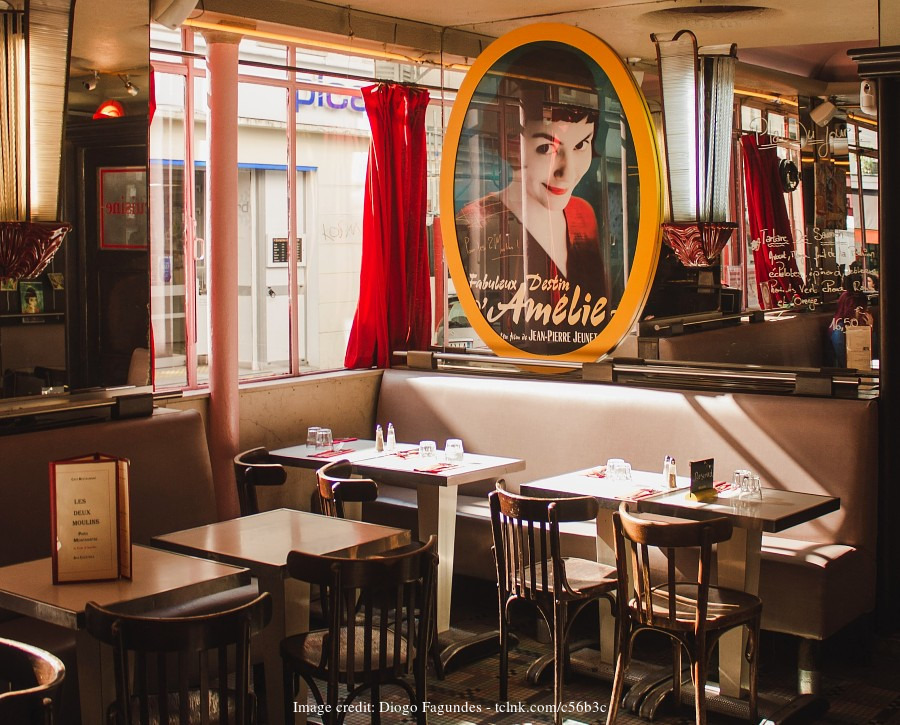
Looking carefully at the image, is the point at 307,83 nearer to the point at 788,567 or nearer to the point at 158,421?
the point at 158,421

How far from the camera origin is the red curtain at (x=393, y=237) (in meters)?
6.90

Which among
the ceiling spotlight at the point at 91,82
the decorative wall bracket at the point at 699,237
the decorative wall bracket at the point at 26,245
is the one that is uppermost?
the ceiling spotlight at the point at 91,82

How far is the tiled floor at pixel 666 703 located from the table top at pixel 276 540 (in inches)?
34.8

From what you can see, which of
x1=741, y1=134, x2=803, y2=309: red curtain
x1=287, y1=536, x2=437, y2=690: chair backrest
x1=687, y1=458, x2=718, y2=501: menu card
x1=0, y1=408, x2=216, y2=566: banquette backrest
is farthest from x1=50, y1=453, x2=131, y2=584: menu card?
x1=741, y1=134, x2=803, y2=309: red curtain

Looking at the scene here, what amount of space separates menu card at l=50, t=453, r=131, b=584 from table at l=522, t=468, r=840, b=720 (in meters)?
1.84

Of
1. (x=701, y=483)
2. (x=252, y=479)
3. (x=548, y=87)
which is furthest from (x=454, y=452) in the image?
(x=548, y=87)

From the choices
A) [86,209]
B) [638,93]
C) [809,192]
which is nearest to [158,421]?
[86,209]

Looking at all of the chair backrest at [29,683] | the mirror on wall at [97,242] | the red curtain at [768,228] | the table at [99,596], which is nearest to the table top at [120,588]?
the table at [99,596]

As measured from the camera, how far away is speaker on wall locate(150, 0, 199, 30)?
5207 millimetres

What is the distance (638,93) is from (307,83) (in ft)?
8.51

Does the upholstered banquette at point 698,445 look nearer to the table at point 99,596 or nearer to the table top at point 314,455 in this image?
the table top at point 314,455

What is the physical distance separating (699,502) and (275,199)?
3946 millimetres

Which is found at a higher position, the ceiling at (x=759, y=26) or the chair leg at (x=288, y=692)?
the ceiling at (x=759, y=26)

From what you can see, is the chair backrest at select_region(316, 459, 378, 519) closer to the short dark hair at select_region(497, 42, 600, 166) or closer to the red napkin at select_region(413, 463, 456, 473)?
the red napkin at select_region(413, 463, 456, 473)
